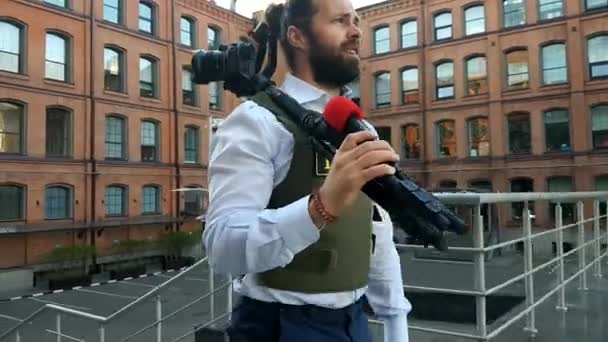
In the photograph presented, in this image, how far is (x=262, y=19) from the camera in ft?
5.93

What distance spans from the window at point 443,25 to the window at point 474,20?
825 millimetres

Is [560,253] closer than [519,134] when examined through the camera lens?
Yes

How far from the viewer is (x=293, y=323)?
58.1 inches

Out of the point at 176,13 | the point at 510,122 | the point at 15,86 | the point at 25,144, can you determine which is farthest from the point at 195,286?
the point at 510,122

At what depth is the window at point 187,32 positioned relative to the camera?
24500 millimetres

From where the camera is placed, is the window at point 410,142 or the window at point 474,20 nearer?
the window at point 474,20

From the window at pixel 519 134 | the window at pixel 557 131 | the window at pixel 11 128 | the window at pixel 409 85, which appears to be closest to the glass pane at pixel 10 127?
the window at pixel 11 128

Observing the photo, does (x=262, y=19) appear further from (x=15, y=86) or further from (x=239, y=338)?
(x=15, y=86)

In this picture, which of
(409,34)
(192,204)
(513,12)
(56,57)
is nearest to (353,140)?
(56,57)

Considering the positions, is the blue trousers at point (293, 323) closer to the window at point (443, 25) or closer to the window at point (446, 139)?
the window at point (446, 139)

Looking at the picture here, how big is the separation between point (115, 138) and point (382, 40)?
47.7 ft

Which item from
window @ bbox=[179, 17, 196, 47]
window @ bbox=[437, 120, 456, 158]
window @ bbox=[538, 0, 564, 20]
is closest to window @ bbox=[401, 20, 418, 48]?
window @ bbox=[437, 120, 456, 158]

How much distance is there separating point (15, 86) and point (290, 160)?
19.6m

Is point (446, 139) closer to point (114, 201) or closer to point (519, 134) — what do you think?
point (519, 134)
